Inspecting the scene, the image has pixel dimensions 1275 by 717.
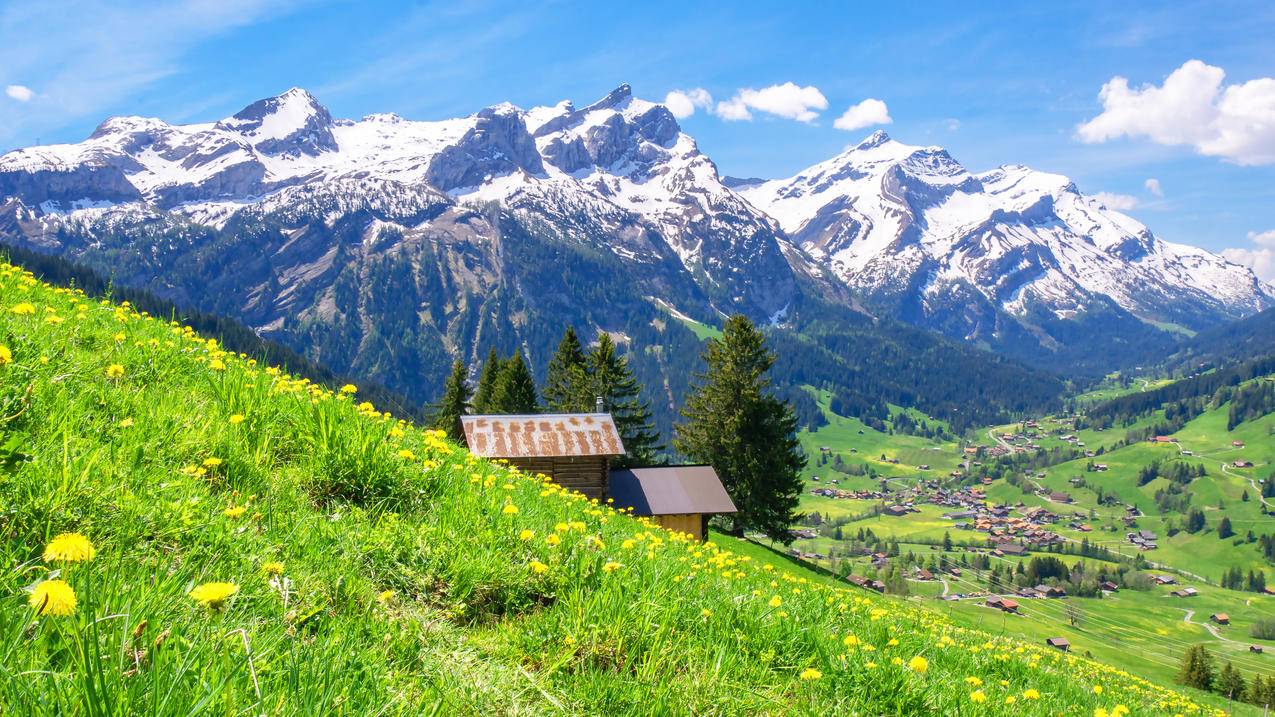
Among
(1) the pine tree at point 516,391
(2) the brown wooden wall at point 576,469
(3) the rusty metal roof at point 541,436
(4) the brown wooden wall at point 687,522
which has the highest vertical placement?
(1) the pine tree at point 516,391

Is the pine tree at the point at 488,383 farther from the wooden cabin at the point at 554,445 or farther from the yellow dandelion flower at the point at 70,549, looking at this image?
the yellow dandelion flower at the point at 70,549

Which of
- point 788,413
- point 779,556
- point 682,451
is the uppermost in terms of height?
point 788,413

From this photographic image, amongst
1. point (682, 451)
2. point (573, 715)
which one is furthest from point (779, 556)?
point (573, 715)

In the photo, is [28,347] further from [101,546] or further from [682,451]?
[682,451]

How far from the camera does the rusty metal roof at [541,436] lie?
3747 cm

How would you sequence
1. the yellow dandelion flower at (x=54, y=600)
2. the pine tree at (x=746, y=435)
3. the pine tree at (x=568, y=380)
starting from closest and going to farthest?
the yellow dandelion flower at (x=54, y=600)
the pine tree at (x=746, y=435)
the pine tree at (x=568, y=380)

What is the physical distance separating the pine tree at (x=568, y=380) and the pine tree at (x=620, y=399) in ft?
3.96

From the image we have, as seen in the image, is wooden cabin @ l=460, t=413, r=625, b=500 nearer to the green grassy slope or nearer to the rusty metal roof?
the rusty metal roof

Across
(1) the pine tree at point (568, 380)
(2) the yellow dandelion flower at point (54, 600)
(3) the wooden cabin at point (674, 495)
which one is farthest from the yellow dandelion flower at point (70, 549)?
(1) the pine tree at point (568, 380)

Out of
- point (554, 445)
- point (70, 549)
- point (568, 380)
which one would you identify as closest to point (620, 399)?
point (568, 380)

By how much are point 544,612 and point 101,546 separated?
2.44 m

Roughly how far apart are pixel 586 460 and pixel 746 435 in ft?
54.7

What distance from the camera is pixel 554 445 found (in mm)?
37875

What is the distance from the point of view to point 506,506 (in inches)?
236
